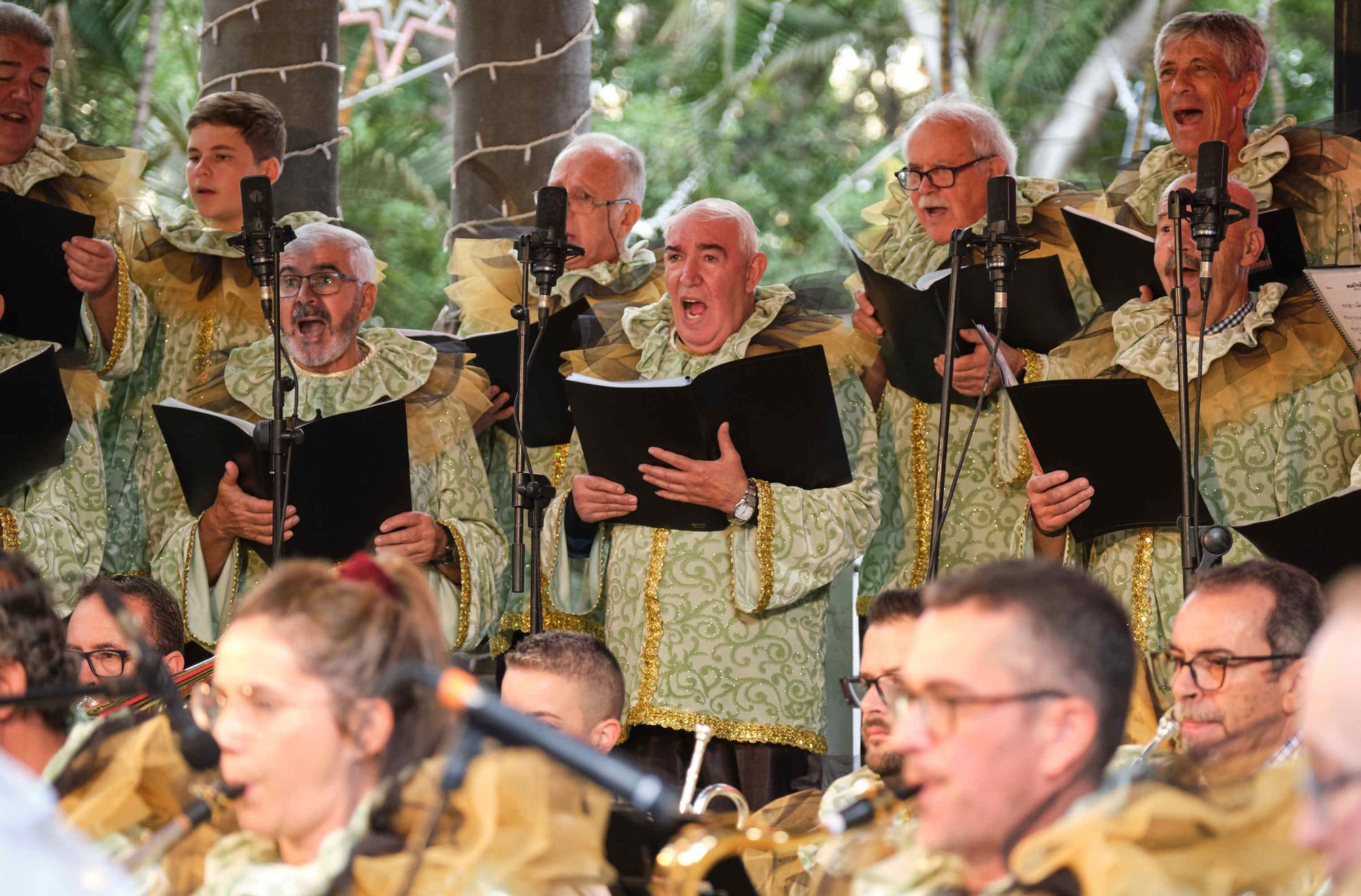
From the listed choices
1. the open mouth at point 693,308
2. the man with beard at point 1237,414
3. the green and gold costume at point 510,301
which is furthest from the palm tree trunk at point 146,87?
the man with beard at point 1237,414

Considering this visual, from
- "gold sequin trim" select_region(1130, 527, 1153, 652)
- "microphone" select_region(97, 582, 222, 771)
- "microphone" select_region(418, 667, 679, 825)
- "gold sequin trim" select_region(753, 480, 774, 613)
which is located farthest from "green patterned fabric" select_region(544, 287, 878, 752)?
"microphone" select_region(418, 667, 679, 825)

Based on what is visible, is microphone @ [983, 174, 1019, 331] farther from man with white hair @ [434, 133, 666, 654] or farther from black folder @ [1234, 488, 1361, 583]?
man with white hair @ [434, 133, 666, 654]

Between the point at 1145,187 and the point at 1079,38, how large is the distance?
14980 millimetres

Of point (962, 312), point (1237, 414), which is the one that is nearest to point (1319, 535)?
point (1237, 414)

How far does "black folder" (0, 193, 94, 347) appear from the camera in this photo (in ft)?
16.3

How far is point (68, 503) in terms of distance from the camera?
5133 millimetres

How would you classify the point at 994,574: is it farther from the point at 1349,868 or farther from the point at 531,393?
the point at 531,393

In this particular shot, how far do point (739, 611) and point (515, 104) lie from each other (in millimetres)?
2484

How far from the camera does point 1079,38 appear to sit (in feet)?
63.9

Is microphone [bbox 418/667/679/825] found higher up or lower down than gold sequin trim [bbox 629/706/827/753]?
higher up

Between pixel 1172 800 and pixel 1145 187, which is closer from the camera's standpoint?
pixel 1172 800

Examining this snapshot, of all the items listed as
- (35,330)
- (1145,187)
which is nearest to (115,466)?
(35,330)

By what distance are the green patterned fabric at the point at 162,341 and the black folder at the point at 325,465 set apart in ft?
1.82

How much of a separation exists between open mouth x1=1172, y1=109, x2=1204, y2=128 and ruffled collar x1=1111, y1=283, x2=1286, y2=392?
649mm
